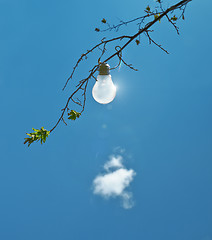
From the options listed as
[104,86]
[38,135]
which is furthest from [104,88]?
[38,135]

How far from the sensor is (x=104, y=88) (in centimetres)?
217

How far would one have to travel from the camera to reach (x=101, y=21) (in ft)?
6.86

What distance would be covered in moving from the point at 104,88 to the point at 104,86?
0.02 m

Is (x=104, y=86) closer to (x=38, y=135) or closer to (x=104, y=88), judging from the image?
(x=104, y=88)

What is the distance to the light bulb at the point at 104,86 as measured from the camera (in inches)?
85.7

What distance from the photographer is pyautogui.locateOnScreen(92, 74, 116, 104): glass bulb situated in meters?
2.18

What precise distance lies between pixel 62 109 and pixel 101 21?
827 millimetres

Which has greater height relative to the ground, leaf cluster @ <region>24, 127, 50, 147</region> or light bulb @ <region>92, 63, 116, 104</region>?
light bulb @ <region>92, 63, 116, 104</region>

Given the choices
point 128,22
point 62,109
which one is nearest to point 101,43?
point 128,22

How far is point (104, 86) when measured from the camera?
2.18 meters

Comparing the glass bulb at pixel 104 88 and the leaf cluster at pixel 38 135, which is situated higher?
the glass bulb at pixel 104 88

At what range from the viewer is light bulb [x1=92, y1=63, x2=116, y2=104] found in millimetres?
2178

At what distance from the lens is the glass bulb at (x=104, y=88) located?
218 centimetres

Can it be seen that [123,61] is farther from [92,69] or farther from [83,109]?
[83,109]
